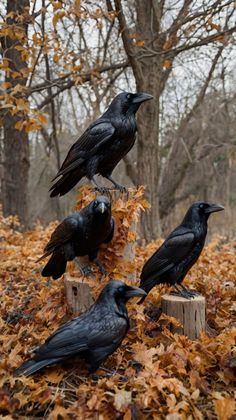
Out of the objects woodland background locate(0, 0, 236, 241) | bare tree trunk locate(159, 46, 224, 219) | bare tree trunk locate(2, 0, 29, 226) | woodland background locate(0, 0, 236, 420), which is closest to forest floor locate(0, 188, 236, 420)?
woodland background locate(0, 0, 236, 420)

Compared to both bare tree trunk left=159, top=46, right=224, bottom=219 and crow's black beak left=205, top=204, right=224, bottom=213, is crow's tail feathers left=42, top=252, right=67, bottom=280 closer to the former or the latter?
crow's black beak left=205, top=204, right=224, bottom=213

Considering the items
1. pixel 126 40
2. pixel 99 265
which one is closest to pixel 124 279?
pixel 99 265

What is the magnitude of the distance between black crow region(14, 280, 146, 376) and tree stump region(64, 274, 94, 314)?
0.66 meters

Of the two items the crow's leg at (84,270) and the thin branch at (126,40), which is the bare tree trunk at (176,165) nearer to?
the thin branch at (126,40)

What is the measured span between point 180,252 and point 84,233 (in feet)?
2.96

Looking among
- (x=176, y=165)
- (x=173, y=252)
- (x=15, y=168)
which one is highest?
(x=176, y=165)

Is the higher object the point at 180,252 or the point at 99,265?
the point at 180,252

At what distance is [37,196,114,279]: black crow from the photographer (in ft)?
12.5

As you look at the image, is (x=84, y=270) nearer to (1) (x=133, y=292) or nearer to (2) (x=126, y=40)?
(1) (x=133, y=292)

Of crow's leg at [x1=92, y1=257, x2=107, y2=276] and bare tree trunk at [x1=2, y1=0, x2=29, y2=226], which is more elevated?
bare tree trunk at [x1=2, y1=0, x2=29, y2=226]

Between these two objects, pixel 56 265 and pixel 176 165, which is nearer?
pixel 56 265

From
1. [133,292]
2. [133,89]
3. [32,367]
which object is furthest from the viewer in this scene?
[133,89]

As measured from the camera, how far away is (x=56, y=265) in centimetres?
429

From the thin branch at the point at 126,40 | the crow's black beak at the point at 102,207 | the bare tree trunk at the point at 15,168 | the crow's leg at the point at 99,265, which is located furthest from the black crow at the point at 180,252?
the bare tree trunk at the point at 15,168
